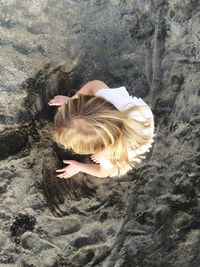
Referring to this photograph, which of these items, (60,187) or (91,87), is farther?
(60,187)

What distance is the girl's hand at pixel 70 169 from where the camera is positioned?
251 centimetres

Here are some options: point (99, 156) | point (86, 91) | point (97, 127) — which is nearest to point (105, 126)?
point (97, 127)

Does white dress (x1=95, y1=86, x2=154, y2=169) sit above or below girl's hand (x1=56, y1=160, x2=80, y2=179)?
above

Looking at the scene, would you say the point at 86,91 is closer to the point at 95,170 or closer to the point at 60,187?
the point at 95,170

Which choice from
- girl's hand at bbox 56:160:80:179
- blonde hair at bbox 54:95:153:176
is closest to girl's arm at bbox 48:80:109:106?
blonde hair at bbox 54:95:153:176

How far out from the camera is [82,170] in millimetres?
2506

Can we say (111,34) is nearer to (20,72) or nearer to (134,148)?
(20,72)

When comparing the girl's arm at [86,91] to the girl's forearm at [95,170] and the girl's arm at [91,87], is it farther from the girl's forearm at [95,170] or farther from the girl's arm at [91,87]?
the girl's forearm at [95,170]

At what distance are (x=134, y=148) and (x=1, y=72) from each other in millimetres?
743

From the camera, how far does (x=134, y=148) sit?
7.64 ft

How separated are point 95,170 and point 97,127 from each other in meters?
0.40

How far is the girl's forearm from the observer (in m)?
2.47

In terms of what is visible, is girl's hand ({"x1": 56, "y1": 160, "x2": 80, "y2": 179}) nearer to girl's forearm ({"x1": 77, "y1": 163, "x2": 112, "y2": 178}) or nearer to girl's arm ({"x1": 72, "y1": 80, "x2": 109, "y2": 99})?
girl's forearm ({"x1": 77, "y1": 163, "x2": 112, "y2": 178})

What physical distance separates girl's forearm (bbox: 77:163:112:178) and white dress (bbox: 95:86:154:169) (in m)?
0.05
